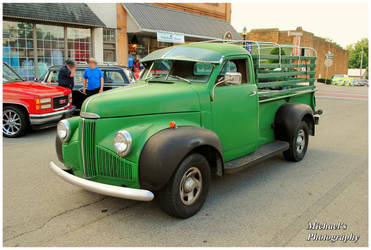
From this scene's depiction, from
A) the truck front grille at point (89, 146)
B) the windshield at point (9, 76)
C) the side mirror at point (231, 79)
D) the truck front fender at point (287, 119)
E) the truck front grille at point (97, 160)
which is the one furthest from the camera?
the windshield at point (9, 76)

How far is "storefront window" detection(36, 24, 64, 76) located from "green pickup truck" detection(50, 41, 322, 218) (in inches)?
481

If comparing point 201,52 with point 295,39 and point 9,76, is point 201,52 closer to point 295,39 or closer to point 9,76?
point 9,76

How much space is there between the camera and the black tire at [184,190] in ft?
12.1

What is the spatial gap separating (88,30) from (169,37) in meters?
4.38

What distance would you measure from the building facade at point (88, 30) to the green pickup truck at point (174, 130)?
450 inches

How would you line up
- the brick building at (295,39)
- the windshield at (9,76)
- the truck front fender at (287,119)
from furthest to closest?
the brick building at (295,39) < the windshield at (9,76) < the truck front fender at (287,119)

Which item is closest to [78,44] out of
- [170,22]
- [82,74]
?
[170,22]

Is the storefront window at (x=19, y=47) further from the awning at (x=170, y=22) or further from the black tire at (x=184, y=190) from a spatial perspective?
the black tire at (x=184, y=190)

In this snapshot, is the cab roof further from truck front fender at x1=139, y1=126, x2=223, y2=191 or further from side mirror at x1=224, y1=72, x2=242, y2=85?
truck front fender at x1=139, y1=126, x2=223, y2=191

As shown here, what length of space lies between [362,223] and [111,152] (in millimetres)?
2899

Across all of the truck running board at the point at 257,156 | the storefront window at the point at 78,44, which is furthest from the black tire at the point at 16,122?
the storefront window at the point at 78,44

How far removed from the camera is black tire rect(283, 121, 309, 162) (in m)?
5.94

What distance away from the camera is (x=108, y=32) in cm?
1834

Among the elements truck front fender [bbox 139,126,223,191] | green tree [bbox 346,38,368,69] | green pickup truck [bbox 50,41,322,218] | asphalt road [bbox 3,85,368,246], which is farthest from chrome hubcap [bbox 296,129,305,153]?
green tree [bbox 346,38,368,69]
